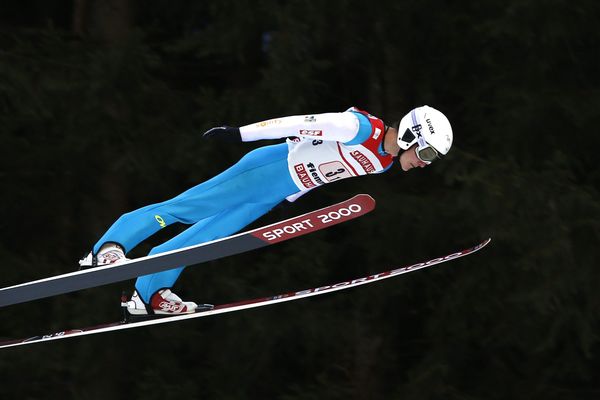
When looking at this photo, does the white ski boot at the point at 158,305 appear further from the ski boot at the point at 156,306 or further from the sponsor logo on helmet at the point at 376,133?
the sponsor logo on helmet at the point at 376,133

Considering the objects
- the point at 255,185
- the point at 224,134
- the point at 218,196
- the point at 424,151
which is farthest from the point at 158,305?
the point at 424,151

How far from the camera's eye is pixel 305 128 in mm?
5637

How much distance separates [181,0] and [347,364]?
3.33 metres

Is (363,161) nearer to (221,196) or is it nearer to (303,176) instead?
(303,176)

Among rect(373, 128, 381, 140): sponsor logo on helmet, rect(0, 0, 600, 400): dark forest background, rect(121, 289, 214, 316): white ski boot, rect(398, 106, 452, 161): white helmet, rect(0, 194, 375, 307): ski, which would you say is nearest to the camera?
rect(398, 106, 452, 161): white helmet

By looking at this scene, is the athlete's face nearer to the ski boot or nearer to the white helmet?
the white helmet

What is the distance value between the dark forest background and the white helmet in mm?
2079

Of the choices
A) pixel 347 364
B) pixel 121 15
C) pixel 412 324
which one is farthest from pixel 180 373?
pixel 121 15

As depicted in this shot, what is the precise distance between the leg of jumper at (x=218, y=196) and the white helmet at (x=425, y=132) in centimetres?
69

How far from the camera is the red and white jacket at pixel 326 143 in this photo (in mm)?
5629

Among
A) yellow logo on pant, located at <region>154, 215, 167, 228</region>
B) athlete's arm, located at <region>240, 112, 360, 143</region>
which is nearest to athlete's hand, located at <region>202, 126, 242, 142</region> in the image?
athlete's arm, located at <region>240, 112, 360, 143</region>

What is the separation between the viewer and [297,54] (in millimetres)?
8148

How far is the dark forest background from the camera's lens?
822cm

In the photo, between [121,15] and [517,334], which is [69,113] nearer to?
[121,15]
